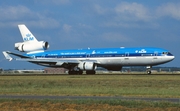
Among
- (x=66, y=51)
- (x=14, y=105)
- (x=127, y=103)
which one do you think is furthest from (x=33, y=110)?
(x=66, y=51)

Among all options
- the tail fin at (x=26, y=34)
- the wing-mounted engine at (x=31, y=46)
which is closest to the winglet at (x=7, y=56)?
the wing-mounted engine at (x=31, y=46)

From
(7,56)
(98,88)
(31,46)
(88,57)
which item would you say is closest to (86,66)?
(88,57)

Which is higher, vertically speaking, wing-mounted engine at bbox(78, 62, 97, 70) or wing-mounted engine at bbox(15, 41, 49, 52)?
wing-mounted engine at bbox(15, 41, 49, 52)

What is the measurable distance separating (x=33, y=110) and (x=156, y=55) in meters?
44.9

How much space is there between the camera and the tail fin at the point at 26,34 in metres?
77.8

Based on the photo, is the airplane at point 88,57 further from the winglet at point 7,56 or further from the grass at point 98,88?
the grass at point 98,88

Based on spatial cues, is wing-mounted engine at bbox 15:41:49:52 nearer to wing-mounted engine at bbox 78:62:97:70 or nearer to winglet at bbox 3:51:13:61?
winglet at bbox 3:51:13:61

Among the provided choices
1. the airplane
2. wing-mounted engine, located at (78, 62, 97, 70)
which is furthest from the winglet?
wing-mounted engine, located at (78, 62, 97, 70)

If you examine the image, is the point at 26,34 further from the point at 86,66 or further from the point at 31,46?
the point at 86,66

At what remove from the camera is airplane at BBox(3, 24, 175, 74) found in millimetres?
61688

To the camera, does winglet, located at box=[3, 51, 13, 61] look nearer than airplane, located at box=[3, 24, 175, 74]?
No

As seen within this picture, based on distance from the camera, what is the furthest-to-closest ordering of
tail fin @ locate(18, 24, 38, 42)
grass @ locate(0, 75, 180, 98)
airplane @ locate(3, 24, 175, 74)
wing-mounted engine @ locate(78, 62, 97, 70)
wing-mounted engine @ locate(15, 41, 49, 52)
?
tail fin @ locate(18, 24, 38, 42)
wing-mounted engine @ locate(15, 41, 49, 52)
wing-mounted engine @ locate(78, 62, 97, 70)
airplane @ locate(3, 24, 175, 74)
grass @ locate(0, 75, 180, 98)

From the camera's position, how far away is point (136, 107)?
1891 centimetres

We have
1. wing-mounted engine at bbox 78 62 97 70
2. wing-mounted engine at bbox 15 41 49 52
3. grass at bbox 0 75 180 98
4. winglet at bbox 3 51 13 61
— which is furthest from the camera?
wing-mounted engine at bbox 15 41 49 52
